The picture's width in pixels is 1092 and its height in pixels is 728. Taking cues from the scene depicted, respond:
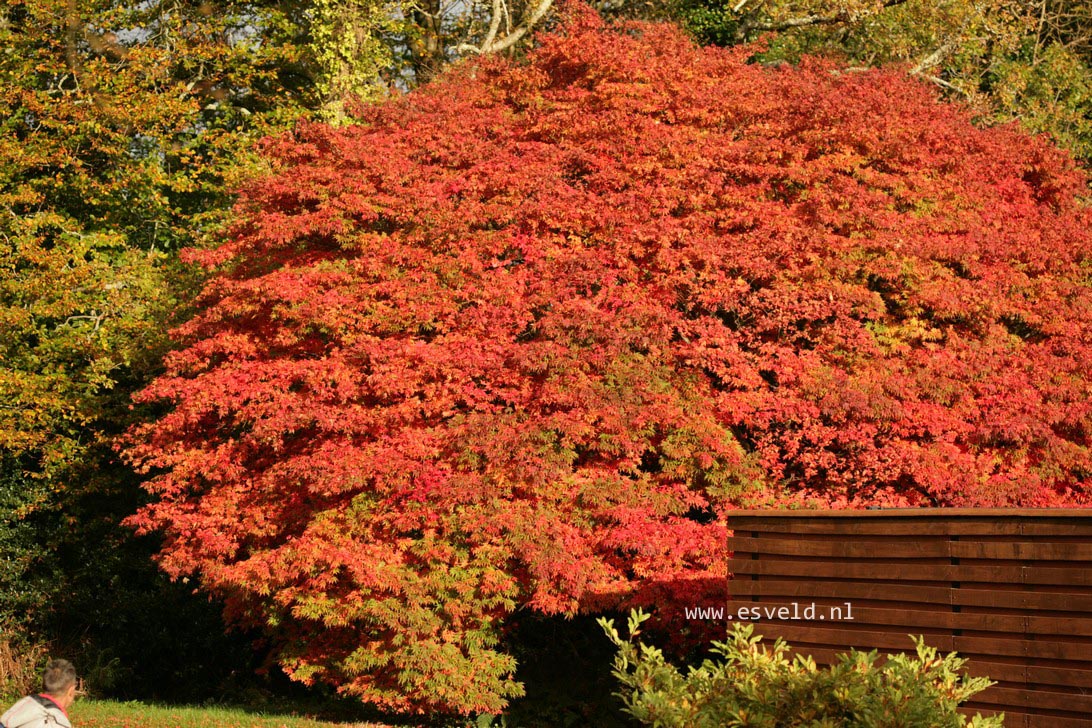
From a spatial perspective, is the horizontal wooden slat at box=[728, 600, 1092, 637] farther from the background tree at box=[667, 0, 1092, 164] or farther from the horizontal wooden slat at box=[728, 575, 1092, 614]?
the background tree at box=[667, 0, 1092, 164]

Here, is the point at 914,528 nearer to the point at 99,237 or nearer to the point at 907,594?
the point at 907,594

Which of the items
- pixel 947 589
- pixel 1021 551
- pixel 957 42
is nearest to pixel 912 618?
pixel 947 589

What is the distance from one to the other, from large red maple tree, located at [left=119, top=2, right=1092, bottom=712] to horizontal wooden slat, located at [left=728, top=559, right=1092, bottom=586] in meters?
2.51

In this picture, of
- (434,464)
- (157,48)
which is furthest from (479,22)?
(434,464)

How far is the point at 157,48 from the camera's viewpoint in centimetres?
2141

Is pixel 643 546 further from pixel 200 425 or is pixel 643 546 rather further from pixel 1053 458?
pixel 200 425

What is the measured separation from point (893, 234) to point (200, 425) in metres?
7.87

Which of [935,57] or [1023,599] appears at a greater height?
[935,57]

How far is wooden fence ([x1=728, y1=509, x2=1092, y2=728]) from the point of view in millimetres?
6883

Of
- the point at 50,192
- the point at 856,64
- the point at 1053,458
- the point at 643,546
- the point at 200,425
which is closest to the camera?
the point at 643,546

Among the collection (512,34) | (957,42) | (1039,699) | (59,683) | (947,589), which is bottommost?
(59,683)

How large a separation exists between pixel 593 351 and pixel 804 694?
601 cm

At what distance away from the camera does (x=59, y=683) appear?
641 centimetres

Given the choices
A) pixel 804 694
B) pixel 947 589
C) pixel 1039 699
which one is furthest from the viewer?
pixel 947 589
